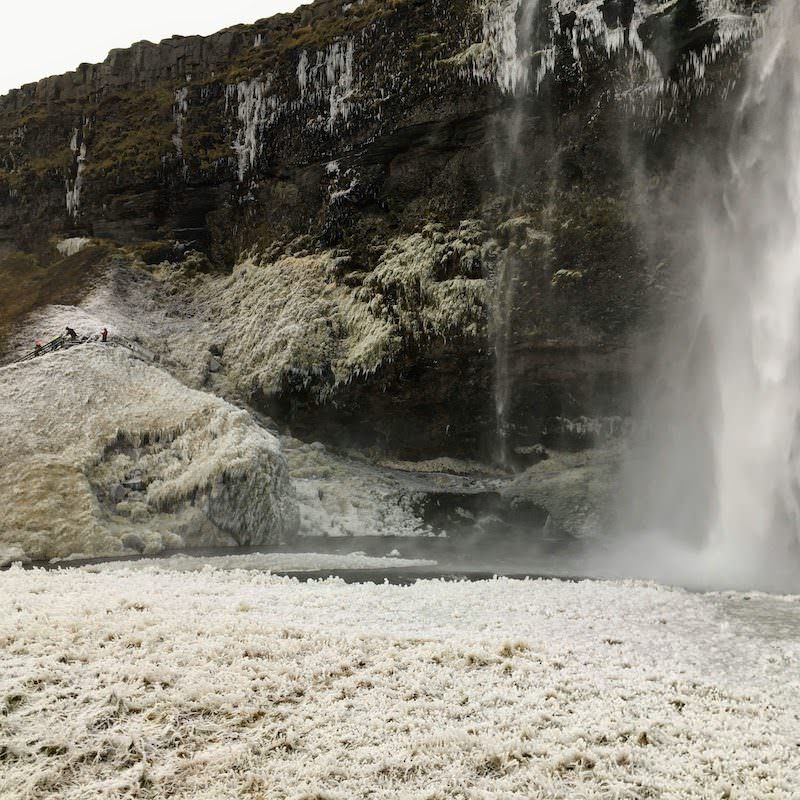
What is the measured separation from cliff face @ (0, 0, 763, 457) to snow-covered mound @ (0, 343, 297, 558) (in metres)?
9.67

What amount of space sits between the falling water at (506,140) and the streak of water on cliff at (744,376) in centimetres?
720

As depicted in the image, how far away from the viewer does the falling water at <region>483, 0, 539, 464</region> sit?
3584 cm

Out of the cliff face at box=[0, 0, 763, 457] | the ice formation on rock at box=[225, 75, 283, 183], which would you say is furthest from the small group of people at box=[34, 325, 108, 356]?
the ice formation on rock at box=[225, 75, 283, 183]

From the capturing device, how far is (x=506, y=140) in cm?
3684

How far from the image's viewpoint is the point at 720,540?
82.9 ft

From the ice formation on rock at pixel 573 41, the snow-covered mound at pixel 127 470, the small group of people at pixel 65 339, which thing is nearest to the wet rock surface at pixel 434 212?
the ice formation on rock at pixel 573 41

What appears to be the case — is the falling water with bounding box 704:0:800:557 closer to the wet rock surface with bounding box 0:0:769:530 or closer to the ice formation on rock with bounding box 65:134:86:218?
the wet rock surface with bounding box 0:0:769:530

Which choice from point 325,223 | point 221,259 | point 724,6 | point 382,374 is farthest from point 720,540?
point 221,259

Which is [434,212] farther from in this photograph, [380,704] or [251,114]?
[380,704]

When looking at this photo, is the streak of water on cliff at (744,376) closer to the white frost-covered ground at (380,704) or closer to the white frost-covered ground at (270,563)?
the white frost-covered ground at (270,563)

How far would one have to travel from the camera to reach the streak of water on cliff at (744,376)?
24312 millimetres

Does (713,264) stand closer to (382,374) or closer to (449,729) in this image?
(382,374)

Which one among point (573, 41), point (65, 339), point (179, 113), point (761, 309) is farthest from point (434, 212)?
point (179, 113)

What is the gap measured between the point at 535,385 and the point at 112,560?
21.3 m
